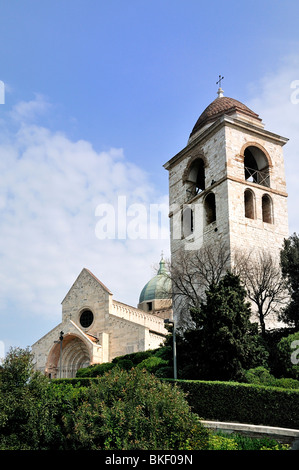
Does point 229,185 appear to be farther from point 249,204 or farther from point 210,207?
point 210,207

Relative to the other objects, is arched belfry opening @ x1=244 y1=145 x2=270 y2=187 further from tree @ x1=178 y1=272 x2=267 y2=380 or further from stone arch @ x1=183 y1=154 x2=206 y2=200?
tree @ x1=178 y1=272 x2=267 y2=380

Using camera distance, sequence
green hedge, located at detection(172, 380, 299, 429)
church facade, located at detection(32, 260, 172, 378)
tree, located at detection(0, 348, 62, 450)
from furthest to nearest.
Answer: church facade, located at detection(32, 260, 172, 378) → green hedge, located at detection(172, 380, 299, 429) → tree, located at detection(0, 348, 62, 450)

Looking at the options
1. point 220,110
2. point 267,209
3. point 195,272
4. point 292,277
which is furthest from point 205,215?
point 292,277

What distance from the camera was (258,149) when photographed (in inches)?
1273

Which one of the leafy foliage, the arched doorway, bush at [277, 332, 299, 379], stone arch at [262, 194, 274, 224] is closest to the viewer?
the leafy foliage

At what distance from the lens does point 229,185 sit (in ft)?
96.2

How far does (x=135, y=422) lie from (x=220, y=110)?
25.0 m

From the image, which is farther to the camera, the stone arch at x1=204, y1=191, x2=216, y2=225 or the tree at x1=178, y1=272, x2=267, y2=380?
the stone arch at x1=204, y1=191, x2=216, y2=225

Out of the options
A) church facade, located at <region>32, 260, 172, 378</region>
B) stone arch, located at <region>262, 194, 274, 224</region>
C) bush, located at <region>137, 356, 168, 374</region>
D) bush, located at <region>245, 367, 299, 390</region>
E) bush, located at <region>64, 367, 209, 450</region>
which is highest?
stone arch, located at <region>262, 194, 274, 224</region>

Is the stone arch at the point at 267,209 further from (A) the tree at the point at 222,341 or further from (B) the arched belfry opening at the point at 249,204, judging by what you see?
(A) the tree at the point at 222,341

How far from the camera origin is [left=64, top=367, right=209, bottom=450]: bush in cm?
1277

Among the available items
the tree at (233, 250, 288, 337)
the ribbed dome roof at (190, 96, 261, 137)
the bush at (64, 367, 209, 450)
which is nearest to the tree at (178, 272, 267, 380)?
the bush at (64, 367, 209, 450)

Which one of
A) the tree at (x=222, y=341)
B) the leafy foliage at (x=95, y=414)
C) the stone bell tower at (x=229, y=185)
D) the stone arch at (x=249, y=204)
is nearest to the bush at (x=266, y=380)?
the tree at (x=222, y=341)

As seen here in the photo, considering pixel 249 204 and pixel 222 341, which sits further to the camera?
pixel 249 204
